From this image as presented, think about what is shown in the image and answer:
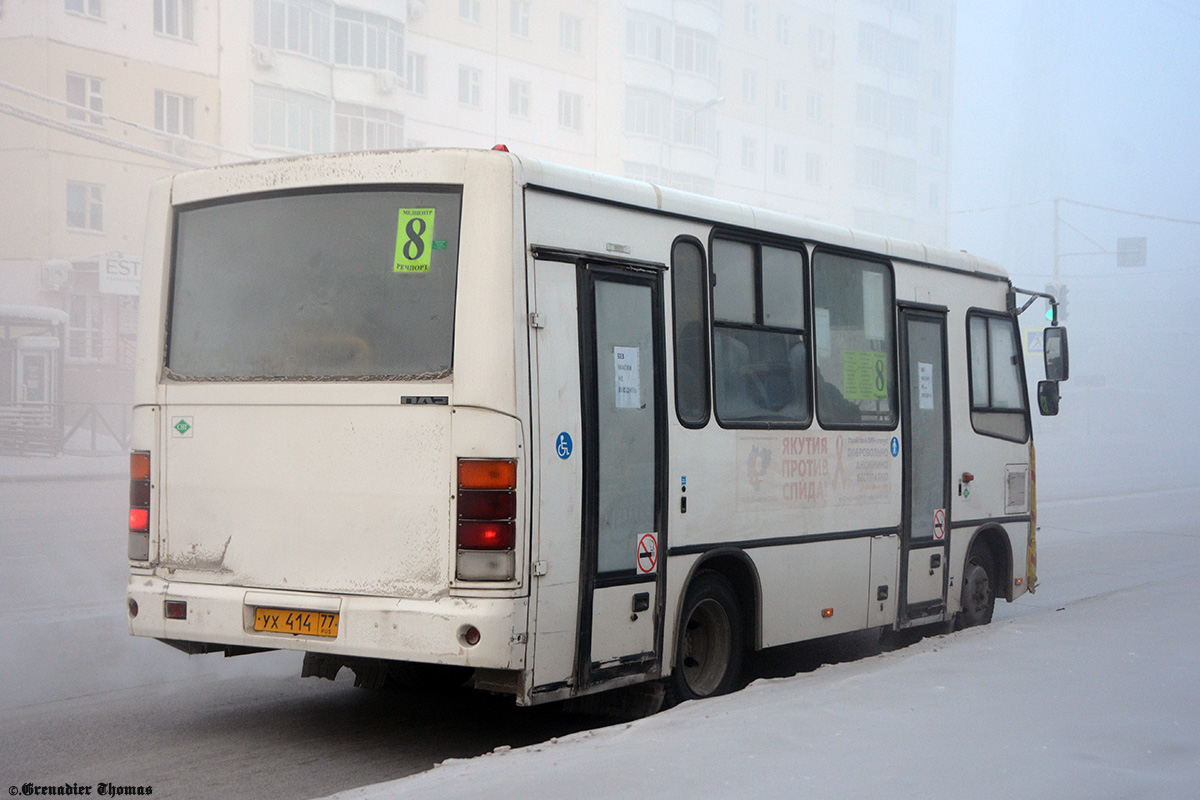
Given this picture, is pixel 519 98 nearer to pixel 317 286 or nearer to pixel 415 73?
pixel 415 73

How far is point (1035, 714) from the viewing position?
589cm

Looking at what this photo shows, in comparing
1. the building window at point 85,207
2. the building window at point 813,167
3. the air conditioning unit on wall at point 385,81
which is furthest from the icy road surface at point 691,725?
the building window at point 813,167

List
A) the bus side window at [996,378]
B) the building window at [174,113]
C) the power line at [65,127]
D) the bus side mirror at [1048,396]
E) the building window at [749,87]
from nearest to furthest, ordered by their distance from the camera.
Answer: the bus side window at [996,378], the bus side mirror at [1048,396], the power line at [65,127], the building window at [174,113], the building window at [749,87]

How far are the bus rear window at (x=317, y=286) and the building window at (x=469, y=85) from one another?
42.4 meters

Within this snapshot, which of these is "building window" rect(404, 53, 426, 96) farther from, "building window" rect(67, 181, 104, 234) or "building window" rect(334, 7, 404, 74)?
"building window" rect(67, 181, 104, 234)

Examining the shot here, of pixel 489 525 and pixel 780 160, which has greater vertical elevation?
pixel 780 160

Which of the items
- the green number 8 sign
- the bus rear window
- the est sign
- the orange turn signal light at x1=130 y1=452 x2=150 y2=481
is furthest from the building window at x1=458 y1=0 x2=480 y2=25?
the green number 8 sign

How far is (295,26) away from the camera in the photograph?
132ft

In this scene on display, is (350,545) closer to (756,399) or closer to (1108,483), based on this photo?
(756,399)

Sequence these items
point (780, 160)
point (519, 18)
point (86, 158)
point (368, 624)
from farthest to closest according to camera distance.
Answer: point (780, 160) < point (519, 18) < point (86, 158) < point (368, 624)

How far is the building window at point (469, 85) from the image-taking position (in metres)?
47.4

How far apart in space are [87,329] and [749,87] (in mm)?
36386

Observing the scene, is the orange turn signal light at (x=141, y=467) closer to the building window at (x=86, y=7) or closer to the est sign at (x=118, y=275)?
the est sign at (x=118, y=275)

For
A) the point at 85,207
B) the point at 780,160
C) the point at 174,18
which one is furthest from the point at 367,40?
the point at 780,160
